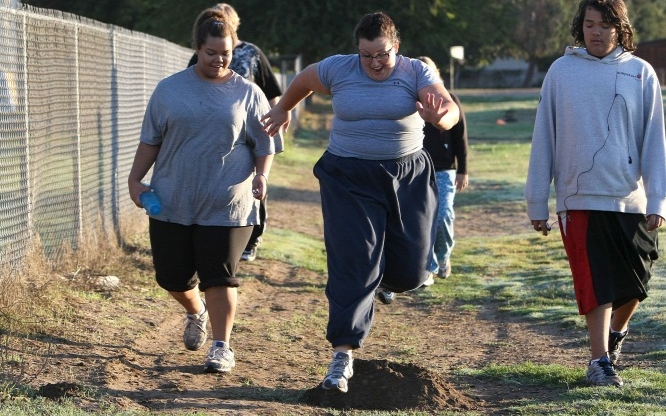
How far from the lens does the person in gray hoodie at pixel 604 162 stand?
602 centimetres

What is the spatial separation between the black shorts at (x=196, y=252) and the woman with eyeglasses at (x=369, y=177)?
82 cm

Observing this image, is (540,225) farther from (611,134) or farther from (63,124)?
(63,124)

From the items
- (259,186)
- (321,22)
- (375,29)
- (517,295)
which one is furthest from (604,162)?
(321,22)

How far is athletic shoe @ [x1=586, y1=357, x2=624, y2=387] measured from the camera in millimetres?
5977

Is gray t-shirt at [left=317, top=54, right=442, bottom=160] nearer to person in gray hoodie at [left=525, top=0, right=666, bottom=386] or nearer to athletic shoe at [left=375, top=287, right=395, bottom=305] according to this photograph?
person in gray hoodie at [left=525, top=0, right=666, bottom=386]

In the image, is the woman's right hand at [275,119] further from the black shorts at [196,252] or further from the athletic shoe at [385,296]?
the athletic shoe at [385,296]

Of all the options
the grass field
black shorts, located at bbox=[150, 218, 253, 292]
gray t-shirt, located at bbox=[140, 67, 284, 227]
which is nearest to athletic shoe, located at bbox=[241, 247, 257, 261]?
the grass field

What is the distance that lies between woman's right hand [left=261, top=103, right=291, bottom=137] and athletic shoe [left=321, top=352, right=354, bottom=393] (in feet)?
4.27

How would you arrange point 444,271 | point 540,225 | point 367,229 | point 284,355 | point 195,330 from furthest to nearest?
point 444,271 → point 284,355 → point 195,330 → point 540,225 → point 367,229

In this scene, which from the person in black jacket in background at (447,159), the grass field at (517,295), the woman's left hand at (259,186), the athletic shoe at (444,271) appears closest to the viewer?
the grass field at (517,295)

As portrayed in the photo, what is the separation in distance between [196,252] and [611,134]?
2.35 metres

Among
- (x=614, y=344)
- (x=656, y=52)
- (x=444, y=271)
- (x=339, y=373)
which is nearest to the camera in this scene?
(x=339, y=373)

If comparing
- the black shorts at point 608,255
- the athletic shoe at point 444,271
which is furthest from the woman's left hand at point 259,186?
the athletic shoe at point 444,271

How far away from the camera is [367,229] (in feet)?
18.9
